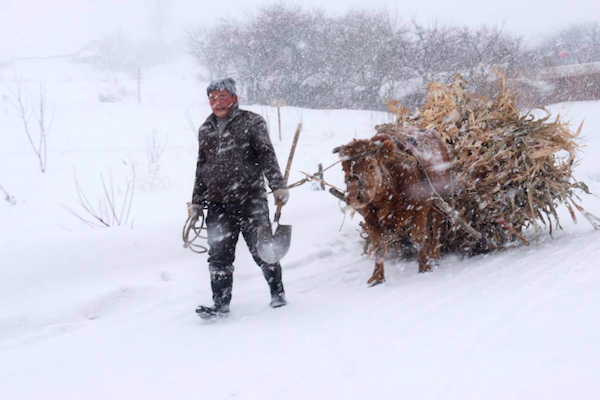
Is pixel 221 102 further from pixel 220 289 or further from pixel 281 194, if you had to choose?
pixel 220 289

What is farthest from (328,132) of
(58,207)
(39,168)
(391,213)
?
(391,213)

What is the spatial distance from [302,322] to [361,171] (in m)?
1.21

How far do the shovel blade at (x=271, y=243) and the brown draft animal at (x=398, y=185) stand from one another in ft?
1.82

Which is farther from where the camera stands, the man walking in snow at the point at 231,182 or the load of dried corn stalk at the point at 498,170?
the load of dried corn stalk at the point at 498,170

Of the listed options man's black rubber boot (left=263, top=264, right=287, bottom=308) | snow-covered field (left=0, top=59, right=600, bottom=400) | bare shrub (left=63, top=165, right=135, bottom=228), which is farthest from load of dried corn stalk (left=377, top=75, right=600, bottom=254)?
bare shrub (left=63, top=165, right=135, bottom=228)

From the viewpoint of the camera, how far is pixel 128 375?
2.65 m

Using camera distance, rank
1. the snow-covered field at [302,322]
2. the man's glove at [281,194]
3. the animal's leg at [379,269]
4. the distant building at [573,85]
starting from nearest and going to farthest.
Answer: the snow-covered field at [302,322] < the man's glove at [281,194] < the animal's leg at [379,269] < the distant building at [573,85]

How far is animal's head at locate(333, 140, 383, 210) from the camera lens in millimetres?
3641

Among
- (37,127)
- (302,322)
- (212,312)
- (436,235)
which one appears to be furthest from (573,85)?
(37,127)

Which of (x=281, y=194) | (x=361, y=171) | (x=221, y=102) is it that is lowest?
(x=281, y=194)

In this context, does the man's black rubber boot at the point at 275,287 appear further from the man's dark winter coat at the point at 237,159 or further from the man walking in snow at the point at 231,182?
the man's dark winter coat at the point at 237,159

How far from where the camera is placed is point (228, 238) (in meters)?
3.68

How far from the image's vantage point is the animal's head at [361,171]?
143 inches

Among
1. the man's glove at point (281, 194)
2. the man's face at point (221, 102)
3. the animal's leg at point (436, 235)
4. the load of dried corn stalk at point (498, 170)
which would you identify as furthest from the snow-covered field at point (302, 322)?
the man's face at point (221, 102)
